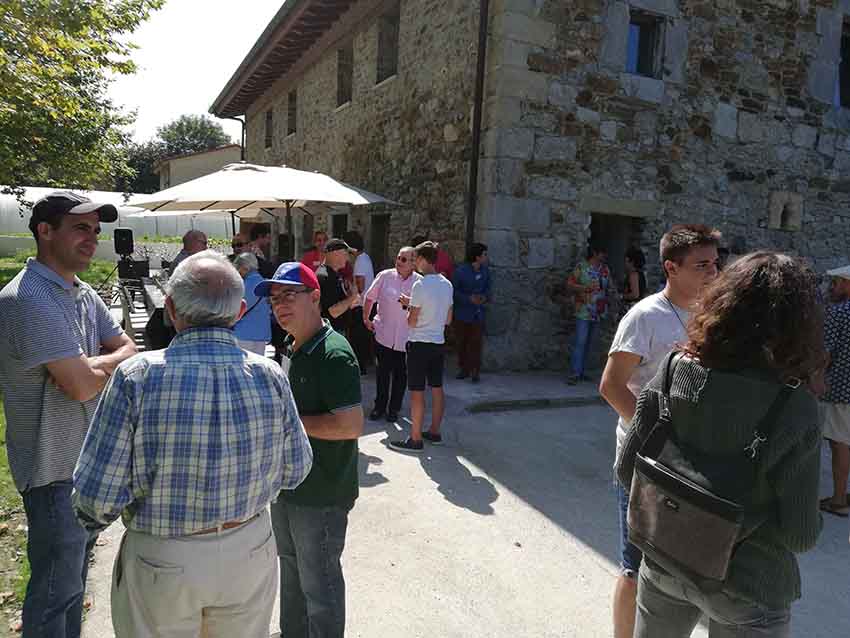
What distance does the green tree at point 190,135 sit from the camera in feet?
172

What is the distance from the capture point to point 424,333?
495 cm

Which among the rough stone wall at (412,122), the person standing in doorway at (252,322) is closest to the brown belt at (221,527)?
the person standing in doorway at (252,322)

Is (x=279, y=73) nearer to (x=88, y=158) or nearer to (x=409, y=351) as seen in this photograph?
(x=88, y=158)

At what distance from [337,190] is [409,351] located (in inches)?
110

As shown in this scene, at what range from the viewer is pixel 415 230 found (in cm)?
896

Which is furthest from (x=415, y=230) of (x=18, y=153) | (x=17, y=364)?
(x=17, y=364)

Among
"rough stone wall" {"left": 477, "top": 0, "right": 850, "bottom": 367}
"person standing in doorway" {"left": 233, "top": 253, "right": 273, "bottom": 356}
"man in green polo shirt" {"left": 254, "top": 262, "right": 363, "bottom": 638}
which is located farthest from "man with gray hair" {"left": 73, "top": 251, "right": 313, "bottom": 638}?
"rough stone wall" {"left": 477, "top": 0, "right": 850, "bottom": 367}

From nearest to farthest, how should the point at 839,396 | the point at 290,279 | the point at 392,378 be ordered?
the point at 290,279, the point at 839,396, the point at 392,378

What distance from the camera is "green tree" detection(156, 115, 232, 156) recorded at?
5250cm

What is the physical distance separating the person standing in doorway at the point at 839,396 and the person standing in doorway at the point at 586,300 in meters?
3.26

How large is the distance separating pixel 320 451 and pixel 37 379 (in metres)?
0.96

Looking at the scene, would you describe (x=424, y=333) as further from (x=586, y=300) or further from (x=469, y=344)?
→ (x=586, y=300)

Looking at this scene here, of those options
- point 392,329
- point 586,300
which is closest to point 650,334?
point 392,329

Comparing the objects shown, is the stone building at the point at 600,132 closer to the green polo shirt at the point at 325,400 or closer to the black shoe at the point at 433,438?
the black shoe at the point at 433,438
